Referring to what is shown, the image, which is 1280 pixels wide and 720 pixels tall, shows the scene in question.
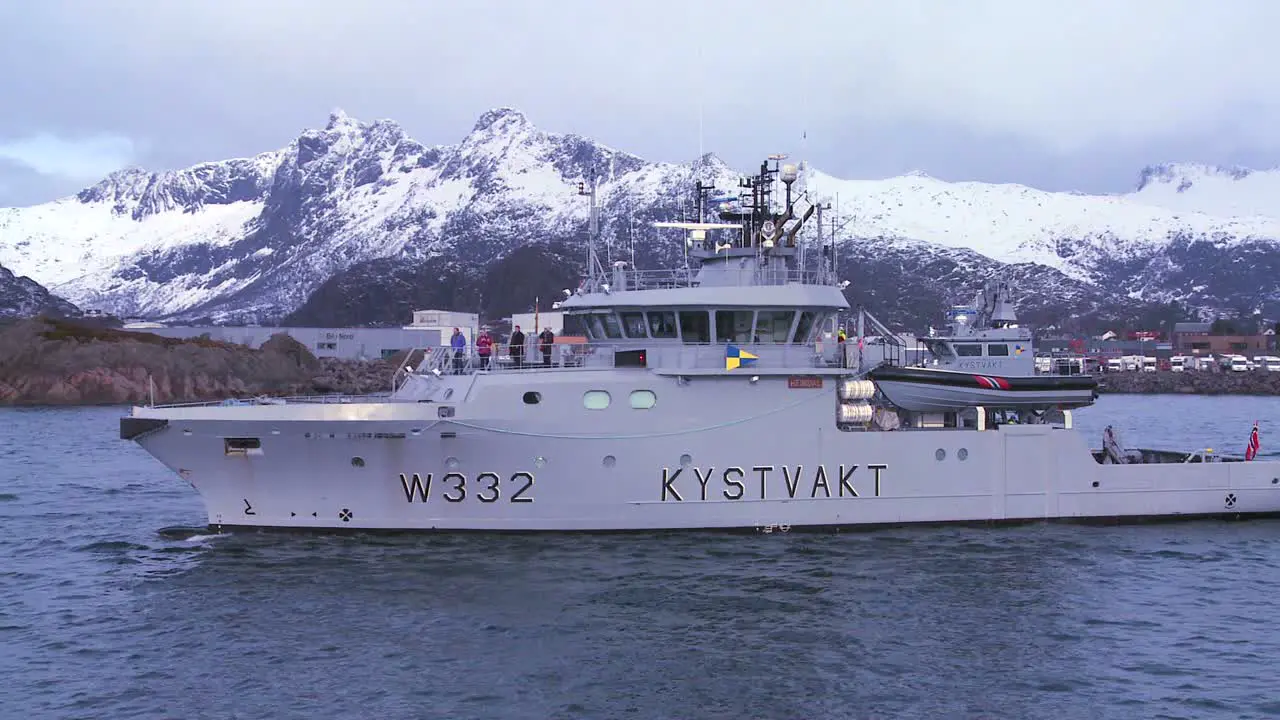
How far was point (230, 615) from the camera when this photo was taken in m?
16.0

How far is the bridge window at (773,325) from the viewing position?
67.3 feet

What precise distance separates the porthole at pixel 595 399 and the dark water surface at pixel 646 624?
2.31 m

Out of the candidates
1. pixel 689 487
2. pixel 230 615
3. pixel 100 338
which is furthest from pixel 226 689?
pixel 100 338

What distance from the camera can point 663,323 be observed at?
20500mm

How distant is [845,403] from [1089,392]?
510 centimetres

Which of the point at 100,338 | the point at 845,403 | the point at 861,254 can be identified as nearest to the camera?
the point at 845,403

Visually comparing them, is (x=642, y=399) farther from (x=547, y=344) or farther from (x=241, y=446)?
(x=241, y=446)

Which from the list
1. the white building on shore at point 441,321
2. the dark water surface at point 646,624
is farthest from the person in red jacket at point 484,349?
the white building on shore at point 441,321

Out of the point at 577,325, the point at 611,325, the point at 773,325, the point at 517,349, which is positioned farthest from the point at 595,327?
the point at 773,325

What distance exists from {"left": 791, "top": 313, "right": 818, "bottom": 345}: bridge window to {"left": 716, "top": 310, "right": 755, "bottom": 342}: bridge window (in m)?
0.93

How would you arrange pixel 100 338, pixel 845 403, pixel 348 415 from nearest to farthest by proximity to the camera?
pixel 348 415, pixel 845 403, pixel 100 338

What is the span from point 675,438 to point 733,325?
8.03 feet

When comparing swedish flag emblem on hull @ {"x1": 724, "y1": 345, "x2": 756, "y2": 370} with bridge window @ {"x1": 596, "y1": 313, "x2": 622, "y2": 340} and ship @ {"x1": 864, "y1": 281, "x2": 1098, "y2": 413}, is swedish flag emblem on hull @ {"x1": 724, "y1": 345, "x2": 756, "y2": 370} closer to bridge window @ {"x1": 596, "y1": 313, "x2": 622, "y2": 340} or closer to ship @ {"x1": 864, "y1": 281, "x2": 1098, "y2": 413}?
bridge window @ {"x1": 596, "y1": 313, "x2": 622, "y2": 340}

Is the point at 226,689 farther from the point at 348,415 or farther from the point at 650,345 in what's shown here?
the point at 650,345
